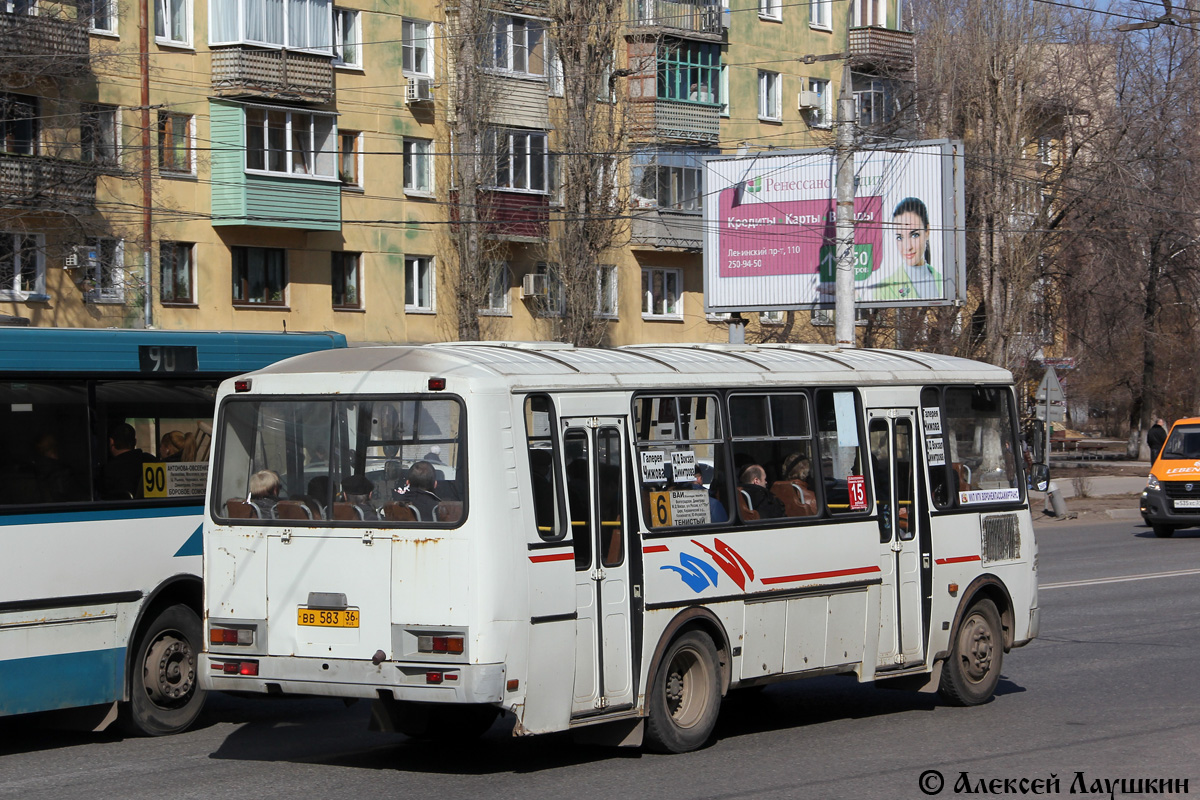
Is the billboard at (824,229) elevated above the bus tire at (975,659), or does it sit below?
above

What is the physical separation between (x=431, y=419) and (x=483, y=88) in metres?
31.9

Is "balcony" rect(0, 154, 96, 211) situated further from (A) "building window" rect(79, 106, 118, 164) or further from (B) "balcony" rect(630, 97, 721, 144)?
(B) "balcony" rect(630, 97, 721, 144)

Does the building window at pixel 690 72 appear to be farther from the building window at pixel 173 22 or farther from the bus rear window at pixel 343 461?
the bus rear window at pixel 343 461

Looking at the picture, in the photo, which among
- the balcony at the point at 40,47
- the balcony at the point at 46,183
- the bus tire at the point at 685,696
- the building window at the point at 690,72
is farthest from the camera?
the building window at the point at 690,72

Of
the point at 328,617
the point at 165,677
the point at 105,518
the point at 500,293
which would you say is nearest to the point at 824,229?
the point at 500,293

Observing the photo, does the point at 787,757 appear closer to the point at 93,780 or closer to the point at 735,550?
the point at 735,550

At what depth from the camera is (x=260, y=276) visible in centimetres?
3606

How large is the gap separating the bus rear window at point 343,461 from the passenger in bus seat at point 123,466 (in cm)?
109

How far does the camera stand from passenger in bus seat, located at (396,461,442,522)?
8016 mm

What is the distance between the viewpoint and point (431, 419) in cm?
815

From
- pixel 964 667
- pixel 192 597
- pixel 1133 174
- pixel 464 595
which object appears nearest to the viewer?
pixel 464 595

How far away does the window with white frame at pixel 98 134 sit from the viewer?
3231cm

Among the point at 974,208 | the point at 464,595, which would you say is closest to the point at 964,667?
the point at 464,595

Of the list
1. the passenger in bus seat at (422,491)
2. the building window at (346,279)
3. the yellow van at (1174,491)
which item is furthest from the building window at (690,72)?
the passenger in bus seat at (422,491)
